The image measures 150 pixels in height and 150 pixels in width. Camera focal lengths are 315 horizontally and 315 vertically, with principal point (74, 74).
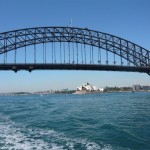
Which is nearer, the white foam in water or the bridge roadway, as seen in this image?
the white foam in water

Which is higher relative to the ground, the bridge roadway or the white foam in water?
the bridge roadway

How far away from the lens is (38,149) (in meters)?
17.3

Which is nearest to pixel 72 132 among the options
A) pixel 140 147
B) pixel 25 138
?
pixel 25 138

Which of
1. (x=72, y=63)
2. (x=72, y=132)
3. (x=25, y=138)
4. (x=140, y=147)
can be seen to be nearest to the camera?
(x=140, y=147)

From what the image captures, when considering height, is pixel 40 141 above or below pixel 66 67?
below

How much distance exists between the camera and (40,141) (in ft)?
63.5

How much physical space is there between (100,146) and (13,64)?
4366cm

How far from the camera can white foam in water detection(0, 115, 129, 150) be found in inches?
694

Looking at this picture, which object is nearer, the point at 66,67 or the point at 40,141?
the point at 40,141

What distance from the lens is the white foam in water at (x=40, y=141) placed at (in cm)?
1762

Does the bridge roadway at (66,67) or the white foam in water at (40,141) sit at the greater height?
the bridge roadway at (66,67)

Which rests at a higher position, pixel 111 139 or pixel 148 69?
pixel 148 69

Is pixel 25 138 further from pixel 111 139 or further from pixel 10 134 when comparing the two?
pixel 111 139

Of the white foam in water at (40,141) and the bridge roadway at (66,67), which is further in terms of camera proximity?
the bridge roadway at (66,67)
